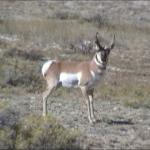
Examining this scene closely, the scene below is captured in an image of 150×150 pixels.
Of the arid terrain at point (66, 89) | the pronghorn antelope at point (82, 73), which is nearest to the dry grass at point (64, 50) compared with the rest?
the arid terrain at point (66, 89)

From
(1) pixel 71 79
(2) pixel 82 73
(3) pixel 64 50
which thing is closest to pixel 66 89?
(1) pixel 71 79

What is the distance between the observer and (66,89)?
20250 mm

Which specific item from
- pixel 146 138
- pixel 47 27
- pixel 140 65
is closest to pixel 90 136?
pixel 146 138

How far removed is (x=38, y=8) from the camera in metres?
46.5

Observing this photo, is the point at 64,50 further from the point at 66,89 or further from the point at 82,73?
the point at 82,73

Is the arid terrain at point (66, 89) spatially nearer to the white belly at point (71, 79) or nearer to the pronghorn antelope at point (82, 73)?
the pronghorn antelope at point (82, 73)

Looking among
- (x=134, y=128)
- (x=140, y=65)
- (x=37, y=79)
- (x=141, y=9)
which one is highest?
(x=134, y=128)

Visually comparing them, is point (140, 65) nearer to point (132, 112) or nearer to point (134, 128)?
point (132, 112)

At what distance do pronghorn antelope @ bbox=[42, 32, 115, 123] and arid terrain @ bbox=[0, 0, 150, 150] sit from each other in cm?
52

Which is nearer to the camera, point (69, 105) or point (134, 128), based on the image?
point (134, 128)

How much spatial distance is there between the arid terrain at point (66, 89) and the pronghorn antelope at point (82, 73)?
0.52 meters

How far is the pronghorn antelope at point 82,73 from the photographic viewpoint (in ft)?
50.5

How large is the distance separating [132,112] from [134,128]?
2.18 metres

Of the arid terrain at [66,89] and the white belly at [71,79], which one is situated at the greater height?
the white belly at [71,79]
